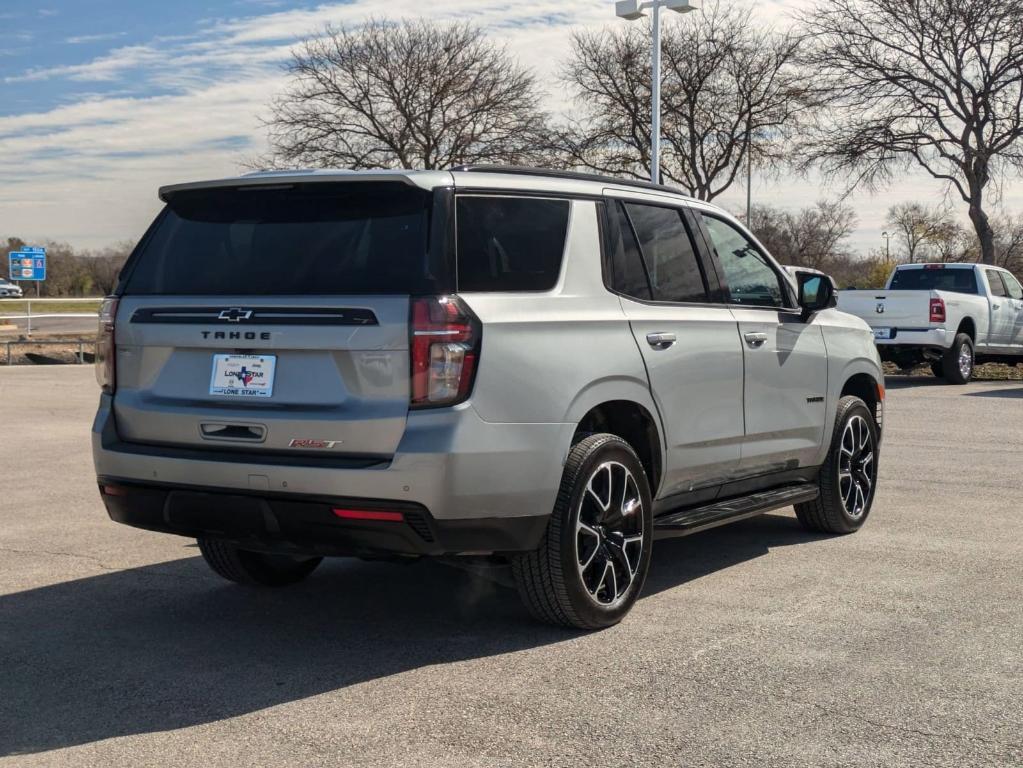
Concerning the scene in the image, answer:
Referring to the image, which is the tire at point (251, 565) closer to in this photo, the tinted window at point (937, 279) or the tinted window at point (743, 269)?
the tinted window at point (743, 269)

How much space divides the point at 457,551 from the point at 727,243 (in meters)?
2.66

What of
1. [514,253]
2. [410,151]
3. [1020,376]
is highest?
[410,151]

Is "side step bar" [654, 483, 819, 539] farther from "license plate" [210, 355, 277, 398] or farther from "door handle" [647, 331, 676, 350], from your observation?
"license plate" [210, 355, 277, 398]

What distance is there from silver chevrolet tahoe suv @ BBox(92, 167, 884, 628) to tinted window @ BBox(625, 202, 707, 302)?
0.02m

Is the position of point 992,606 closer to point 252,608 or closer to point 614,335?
point 614,335

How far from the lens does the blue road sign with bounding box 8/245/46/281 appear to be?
37.9 meters

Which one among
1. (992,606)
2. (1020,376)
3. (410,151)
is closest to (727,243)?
(992,606)

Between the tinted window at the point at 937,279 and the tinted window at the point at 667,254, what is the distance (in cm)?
1511

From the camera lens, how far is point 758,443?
21.3ft

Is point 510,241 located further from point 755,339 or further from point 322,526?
point 755,339

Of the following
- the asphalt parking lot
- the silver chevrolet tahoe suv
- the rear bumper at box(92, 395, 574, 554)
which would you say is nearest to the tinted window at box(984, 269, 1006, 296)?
the asphalt parking lot

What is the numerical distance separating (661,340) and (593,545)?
101 centimetres

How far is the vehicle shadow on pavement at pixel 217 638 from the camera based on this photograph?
4.34 meters

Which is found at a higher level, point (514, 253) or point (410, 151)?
point (410, 151)
